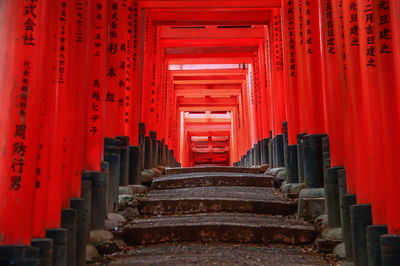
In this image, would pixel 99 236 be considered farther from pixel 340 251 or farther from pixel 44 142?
pixel 340 251

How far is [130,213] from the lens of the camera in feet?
15.1

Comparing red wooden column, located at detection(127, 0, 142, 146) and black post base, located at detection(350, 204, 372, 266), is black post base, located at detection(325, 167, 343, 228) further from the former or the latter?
red wooden column, located at detection(127, 0, 142, 146)

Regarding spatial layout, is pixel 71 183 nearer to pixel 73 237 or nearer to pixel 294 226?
pixel 73 237

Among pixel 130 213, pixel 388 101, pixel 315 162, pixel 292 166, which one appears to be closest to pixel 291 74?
pixel 292 166

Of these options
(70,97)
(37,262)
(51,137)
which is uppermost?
(70,97)

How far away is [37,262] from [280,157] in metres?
5.01

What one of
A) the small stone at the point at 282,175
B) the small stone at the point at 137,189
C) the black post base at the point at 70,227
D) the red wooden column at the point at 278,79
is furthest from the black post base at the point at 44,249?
the red wooden column at the point at 278,79

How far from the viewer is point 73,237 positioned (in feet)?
9.07

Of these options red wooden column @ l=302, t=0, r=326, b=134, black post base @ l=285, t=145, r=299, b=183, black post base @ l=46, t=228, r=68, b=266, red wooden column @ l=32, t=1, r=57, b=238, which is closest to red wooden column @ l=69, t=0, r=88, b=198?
red wooden column @ l=32, t=1, r=57, b=238

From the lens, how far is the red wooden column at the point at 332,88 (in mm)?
3400

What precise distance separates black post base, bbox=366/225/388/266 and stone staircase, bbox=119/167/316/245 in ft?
4.86

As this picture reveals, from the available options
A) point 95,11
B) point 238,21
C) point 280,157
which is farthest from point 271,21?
point 95,11

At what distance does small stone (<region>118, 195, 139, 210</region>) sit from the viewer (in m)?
4.63

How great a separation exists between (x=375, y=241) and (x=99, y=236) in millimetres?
2242
